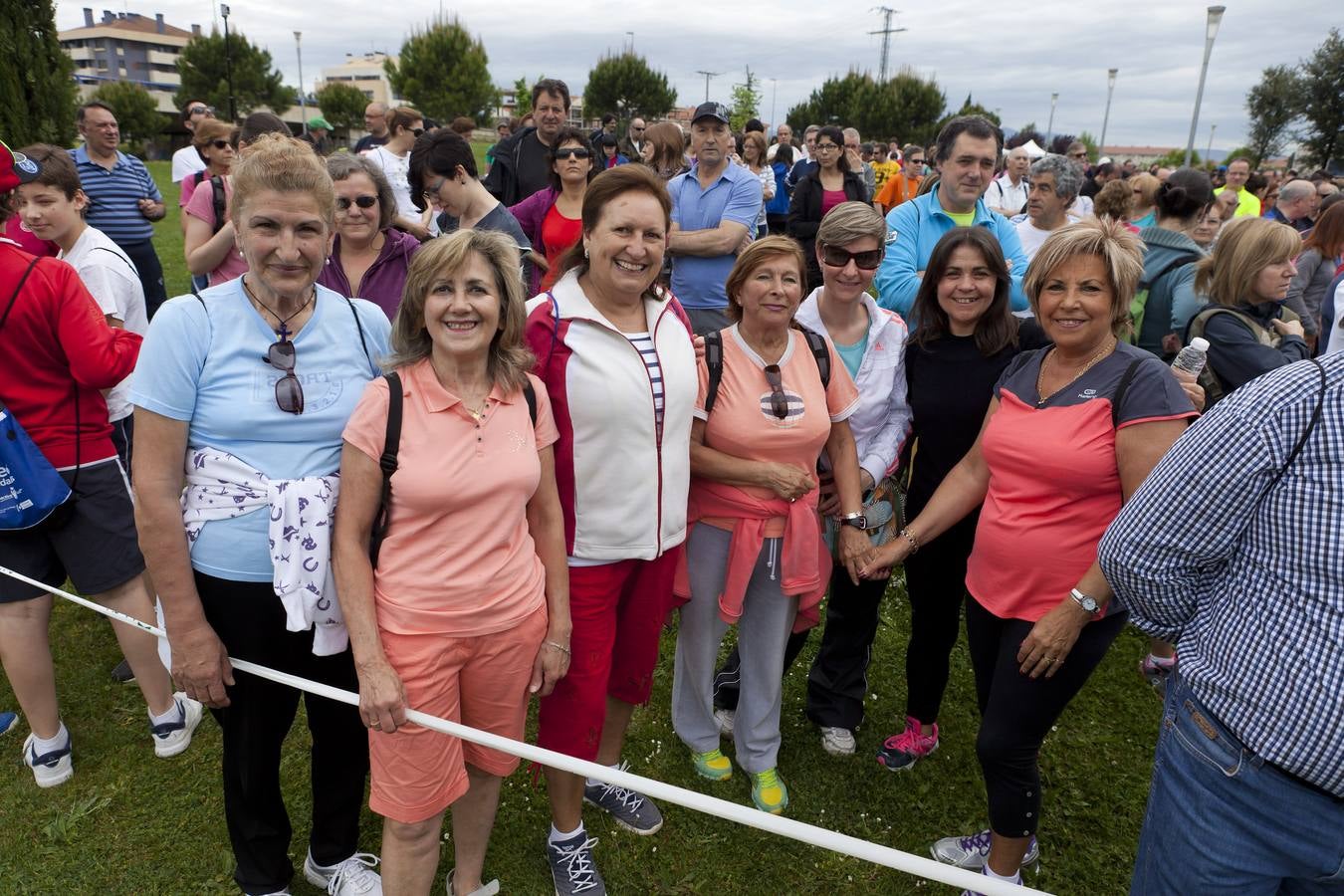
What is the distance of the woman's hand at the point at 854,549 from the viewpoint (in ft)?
10.4

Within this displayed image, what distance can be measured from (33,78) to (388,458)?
502 inches

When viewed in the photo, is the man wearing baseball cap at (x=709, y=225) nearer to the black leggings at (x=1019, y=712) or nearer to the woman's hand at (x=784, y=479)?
the woman's hand at (x=784, y=479)

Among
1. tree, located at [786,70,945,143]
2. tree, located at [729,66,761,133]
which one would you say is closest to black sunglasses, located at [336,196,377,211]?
tree, located at [729,66,761,133]

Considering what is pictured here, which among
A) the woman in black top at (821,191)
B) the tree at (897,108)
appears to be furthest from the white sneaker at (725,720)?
the tree at (897,108)

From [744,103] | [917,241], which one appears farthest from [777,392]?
[744,103]

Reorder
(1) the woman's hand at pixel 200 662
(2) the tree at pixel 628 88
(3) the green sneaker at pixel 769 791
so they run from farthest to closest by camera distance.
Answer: (2) the tree at pixel 628 88
(3) the green sneaker at pixel 769 791
(1) the woman's hand at pixel 200 662

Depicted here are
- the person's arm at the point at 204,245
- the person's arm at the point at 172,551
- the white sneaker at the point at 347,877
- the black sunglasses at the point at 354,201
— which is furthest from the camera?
the person's arm at the point at 204,245

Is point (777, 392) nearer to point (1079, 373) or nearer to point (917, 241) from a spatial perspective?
point (1079, 373)

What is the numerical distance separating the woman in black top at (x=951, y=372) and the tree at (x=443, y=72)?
174ft

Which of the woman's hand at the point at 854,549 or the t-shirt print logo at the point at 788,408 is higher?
the t-shirt print logo at the point at 788,408

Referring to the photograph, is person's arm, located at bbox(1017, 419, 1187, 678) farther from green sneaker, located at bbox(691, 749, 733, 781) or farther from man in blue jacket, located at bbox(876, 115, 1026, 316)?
man in blue jacket, located at bbox(876, 115, 1026, 316)

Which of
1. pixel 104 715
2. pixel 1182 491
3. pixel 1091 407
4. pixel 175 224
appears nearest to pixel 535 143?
pixel 104 715

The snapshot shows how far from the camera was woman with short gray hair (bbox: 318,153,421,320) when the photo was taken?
346cm

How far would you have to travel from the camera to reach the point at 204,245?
447 cm
